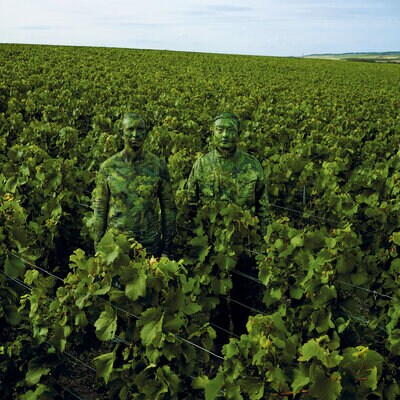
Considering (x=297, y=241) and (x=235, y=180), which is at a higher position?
(x=235, y=180)

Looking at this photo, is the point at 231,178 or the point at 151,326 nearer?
the point at 151,326

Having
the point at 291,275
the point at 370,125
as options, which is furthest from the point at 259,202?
the point at 370,125

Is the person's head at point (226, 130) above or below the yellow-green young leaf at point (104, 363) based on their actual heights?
above

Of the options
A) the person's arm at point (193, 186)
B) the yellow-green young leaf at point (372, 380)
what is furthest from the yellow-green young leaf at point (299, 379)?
the person's arm at point (193, 186)

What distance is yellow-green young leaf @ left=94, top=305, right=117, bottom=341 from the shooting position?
3.52 m

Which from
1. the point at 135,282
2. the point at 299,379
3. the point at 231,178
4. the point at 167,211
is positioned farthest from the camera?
the point at 231,178

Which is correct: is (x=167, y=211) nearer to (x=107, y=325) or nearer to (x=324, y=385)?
(x=107, y=325)

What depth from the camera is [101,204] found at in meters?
4.53

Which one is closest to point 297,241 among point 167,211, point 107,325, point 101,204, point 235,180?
point 235,180

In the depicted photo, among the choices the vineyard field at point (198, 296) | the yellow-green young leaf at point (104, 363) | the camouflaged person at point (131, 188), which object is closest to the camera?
the vineyard field at point (198, 296)

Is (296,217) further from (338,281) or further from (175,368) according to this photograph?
(175,368)

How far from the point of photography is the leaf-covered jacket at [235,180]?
5.16 meters

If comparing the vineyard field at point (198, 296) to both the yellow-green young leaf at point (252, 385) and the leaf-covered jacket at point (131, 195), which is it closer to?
the yellow-green young leaf at point (252, 385)

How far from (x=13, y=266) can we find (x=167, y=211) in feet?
4.73
